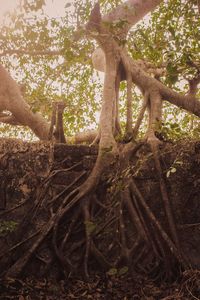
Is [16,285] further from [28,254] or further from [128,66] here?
[128,66]

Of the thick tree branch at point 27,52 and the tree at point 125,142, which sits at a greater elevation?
the thick tree branch at point 27,52

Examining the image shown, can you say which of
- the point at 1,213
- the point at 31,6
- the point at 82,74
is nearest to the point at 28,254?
the point at 1,213

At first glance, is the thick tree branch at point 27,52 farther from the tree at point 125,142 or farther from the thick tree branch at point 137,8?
the tree at point 125,142

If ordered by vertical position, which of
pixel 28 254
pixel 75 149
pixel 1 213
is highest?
pixel 75 149

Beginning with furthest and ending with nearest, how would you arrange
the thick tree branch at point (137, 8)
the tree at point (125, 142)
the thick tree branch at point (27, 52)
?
the thick tree branch at point (27, 52)
the thick tree branch at point (137, 8)
the tree at point (125, 142)

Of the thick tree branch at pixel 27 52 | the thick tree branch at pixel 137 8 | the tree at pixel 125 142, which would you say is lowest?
the tree at pixel 125 142

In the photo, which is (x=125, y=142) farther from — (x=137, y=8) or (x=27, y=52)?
(x=27, y=52)

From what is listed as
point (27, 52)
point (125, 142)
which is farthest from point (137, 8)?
point (125, 142)

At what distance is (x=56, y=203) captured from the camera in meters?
4.15

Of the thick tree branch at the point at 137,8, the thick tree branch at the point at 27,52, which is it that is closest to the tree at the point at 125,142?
the thick tree branch at the point at 137,8

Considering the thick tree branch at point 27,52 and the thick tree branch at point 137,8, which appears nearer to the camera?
the thick tree branch at point 137,8

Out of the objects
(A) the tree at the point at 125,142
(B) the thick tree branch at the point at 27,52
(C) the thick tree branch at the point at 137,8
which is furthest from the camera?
(B) the thick tree branch at the point at 27,52

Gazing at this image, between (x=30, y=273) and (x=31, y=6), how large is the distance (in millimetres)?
4846

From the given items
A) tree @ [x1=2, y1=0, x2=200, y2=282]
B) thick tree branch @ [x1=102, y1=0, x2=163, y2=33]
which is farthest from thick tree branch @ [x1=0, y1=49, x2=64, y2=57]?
tree @ [x1=2, y1=0, x2=200, y2=282]
